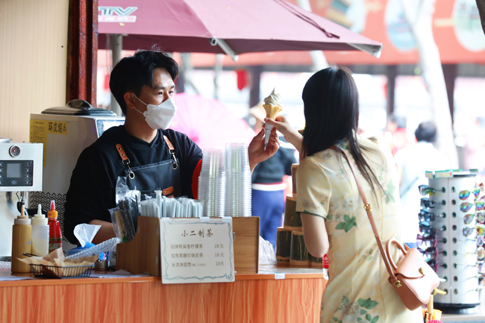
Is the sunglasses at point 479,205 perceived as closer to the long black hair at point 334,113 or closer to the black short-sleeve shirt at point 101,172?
the black short-sleeve shirt at point 101,172

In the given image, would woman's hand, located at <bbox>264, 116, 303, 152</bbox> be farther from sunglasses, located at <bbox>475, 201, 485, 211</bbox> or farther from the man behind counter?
sunglasses, located at <bbox>475, 201, 485, 211</bbox>

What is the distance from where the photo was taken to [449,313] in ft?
13.6

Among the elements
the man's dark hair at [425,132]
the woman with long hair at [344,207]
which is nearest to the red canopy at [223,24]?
the man's dark hair at [425,132]

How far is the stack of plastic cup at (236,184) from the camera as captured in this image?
6.61 feet

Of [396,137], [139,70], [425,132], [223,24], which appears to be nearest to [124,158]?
[139,70]

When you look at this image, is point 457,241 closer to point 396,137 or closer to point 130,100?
point 130,100

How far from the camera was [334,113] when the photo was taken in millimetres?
1771

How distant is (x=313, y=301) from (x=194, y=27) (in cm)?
260

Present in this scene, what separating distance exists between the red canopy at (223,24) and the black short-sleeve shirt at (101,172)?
1527mm

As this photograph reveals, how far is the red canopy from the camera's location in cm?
402

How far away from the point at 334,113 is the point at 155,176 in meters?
1.15

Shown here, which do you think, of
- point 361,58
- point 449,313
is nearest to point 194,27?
point 449,313

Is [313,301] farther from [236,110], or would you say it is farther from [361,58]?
[361,58]

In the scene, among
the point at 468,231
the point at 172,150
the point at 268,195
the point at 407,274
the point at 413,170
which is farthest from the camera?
the point at 413,170
